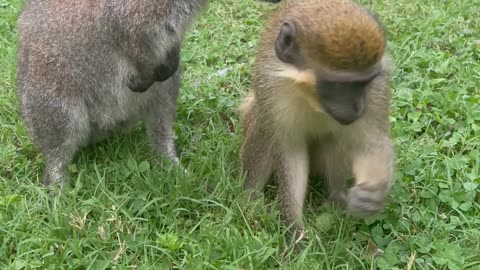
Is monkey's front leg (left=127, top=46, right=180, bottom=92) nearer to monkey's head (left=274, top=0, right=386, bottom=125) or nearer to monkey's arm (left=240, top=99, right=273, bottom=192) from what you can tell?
monkey's arm (left=240, top=99, right=273, bottom=192)

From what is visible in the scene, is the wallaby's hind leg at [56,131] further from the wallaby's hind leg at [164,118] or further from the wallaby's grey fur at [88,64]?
Result: the wallaby's hind leg at [164,118]

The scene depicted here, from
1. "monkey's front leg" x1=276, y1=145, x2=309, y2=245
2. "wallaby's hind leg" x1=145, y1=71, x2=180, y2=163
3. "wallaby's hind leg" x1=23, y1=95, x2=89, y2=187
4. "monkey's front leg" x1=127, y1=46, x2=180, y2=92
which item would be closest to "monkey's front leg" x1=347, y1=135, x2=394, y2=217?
"monkey's front leg" x1=276, y1=145, x2=309, y2=245

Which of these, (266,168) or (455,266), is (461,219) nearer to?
(455,266)

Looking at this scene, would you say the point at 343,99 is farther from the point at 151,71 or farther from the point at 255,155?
the point at 151,71

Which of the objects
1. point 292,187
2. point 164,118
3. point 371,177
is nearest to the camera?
point 371,177

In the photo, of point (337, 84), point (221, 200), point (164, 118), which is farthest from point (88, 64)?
point (337, 84)

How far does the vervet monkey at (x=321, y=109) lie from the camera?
3.88 m

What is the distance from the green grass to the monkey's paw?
34cm

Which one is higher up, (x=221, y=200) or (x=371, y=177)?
(x=371, y=177)

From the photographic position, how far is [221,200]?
Answer: 4863 mm

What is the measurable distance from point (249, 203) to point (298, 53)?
1.12 m

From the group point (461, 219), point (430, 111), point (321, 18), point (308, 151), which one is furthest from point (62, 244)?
point (430, 111)

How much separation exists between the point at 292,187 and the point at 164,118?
1.35 m

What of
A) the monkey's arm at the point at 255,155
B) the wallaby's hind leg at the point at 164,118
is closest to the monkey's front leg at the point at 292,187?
the monkey's arm at the point at 255,155
